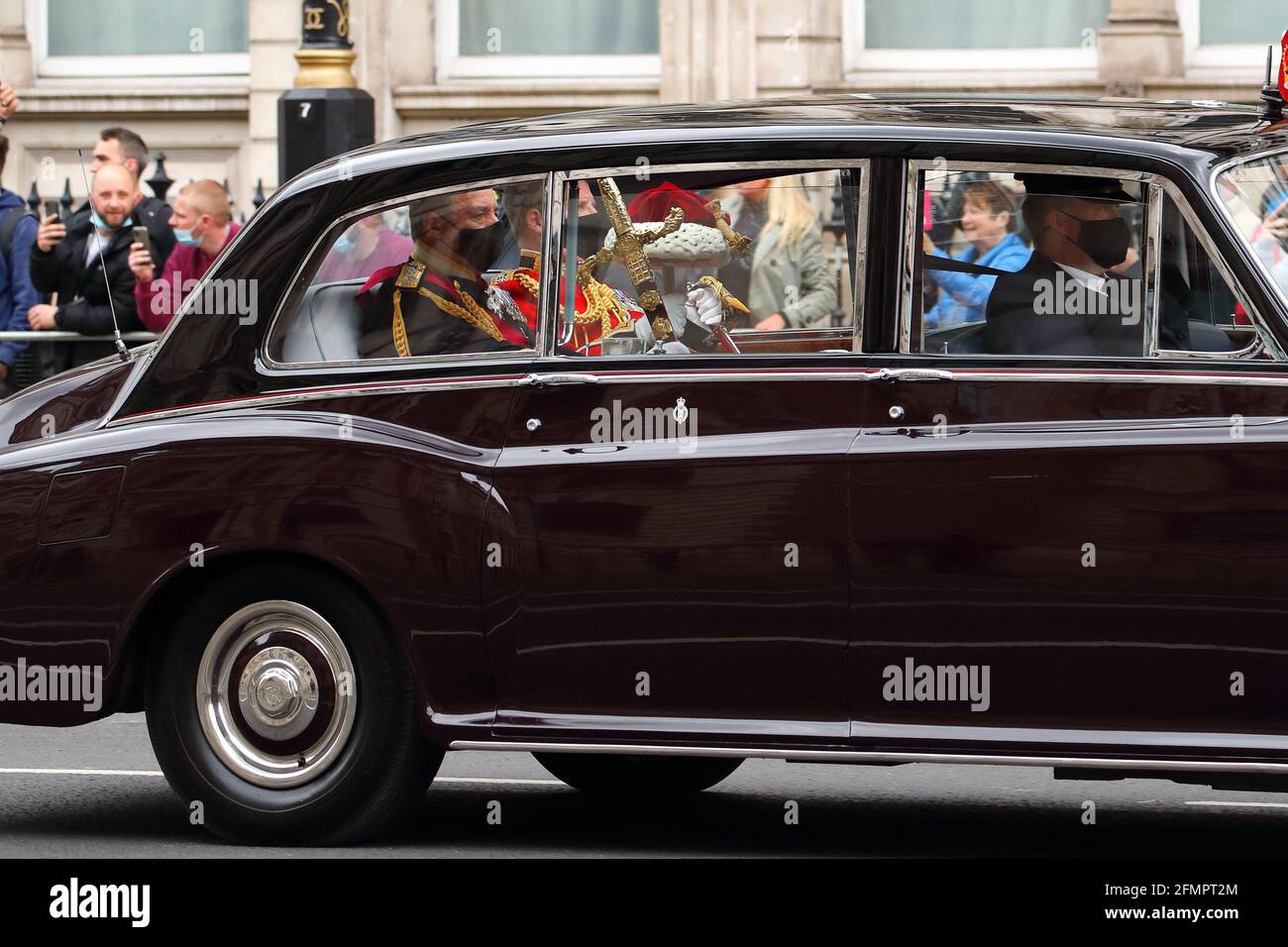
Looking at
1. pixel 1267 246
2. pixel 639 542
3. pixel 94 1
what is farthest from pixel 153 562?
pixel 94 1

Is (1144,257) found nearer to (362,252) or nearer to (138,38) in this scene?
(362,252)

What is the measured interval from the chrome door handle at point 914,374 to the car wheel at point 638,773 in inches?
71.1

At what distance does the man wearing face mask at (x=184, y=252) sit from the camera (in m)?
11.6

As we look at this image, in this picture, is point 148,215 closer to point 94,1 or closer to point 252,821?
point 252,821

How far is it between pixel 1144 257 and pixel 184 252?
6.38 meters

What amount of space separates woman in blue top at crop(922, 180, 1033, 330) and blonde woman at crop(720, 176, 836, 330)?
269 millimetres

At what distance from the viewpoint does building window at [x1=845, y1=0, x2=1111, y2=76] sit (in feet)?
63.9

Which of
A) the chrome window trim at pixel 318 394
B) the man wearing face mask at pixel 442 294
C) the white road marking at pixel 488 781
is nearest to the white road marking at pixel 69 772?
the white road marking at pixel 488 781

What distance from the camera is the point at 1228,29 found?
19.1 metres

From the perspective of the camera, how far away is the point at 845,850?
6.75 m

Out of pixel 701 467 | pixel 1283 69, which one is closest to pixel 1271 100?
pixel 1283 69

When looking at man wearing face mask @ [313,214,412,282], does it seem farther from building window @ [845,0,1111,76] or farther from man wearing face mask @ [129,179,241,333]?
building window @ [845,0,1111,76]

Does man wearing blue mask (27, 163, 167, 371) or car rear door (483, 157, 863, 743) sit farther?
man wearing blue mask (27, 163, 167, 371)

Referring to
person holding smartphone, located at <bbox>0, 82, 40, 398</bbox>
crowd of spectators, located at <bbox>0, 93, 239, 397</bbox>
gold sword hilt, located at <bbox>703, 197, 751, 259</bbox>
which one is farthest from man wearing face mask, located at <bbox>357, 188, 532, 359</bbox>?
person holding smartphone, located at <bbox>0, 82, 40, 398</bbox>
